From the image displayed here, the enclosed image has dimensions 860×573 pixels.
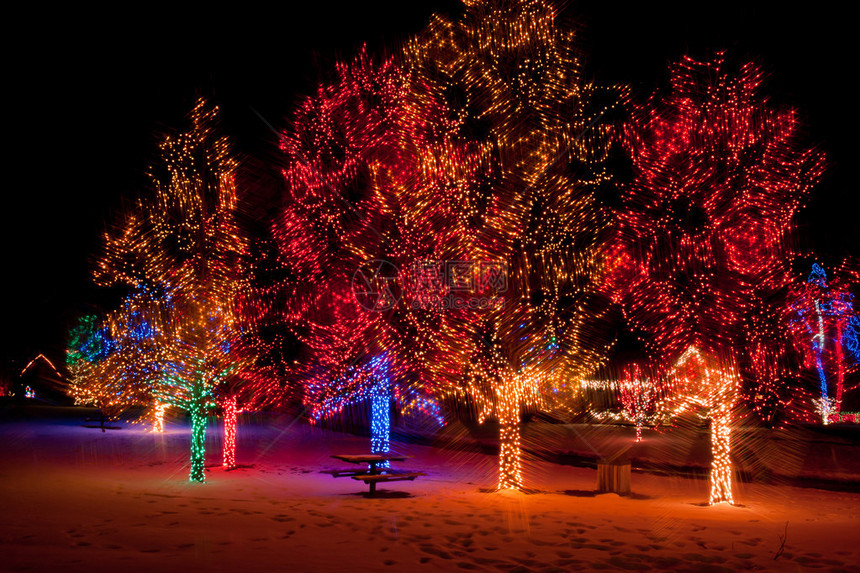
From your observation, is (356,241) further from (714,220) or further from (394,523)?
(714,220)

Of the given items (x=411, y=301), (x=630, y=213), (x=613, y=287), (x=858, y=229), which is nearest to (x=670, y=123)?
(x=630, y=213)

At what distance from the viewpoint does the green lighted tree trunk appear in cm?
1162

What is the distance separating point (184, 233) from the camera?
12516mm

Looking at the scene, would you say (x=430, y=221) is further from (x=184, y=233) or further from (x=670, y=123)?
(x=184, y=233)

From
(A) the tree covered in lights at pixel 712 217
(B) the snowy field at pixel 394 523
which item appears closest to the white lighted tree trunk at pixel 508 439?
(B) the snowy field at pixel 394 523

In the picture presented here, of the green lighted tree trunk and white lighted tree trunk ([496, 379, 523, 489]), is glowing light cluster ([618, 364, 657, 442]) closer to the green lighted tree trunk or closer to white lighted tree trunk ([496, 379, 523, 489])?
white lighted tree trunk ([496, 379, 523, 489])

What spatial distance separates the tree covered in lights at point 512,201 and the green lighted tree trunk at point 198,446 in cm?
429

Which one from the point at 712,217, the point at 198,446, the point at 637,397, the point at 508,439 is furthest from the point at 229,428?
the point at 637,397

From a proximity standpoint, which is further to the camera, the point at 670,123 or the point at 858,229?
the point at 858,229

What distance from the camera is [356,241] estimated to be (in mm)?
11930

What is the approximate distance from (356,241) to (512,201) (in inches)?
116

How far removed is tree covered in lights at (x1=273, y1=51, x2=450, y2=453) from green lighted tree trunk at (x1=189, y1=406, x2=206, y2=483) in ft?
7.25

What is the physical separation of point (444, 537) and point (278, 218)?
7806 millimetres

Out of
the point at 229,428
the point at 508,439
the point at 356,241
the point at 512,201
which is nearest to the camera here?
the point at 512,201
